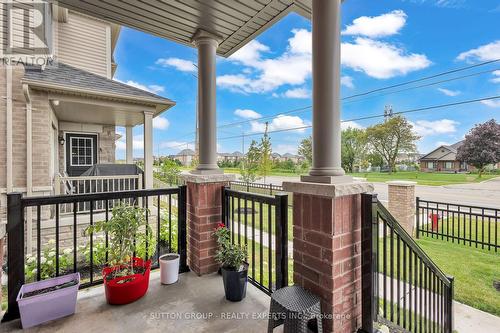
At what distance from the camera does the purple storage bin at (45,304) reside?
1669mm

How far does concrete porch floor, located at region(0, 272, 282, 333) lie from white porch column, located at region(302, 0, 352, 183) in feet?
3.80

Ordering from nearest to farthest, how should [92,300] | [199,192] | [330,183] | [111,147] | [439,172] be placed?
[330,183] < [92,300] < [199,192] < [111,147] < [439,172]

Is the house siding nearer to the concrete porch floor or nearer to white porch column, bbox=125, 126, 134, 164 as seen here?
white porch column, bbox=125, 126, 134, 164

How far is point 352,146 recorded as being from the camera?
16344mm

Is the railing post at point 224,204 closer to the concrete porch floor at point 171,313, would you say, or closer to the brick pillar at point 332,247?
the concrete porch floor at point 171,313

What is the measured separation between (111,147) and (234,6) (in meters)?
7.22

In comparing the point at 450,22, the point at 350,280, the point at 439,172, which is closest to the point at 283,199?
the point at 350,280

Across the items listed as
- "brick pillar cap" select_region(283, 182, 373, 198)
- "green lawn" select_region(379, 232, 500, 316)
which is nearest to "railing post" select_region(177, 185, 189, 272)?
"brick pillar cap" select_region(283, 182, 373, 198)

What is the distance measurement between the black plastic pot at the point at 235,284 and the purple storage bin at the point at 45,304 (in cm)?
113

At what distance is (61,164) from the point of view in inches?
278

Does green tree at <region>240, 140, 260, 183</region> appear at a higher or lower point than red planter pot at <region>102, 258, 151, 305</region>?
higher

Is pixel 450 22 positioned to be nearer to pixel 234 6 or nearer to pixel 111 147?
pixel 234 6

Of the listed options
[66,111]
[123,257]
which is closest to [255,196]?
[123,257]

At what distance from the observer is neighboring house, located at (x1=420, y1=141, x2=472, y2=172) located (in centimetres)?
2734
